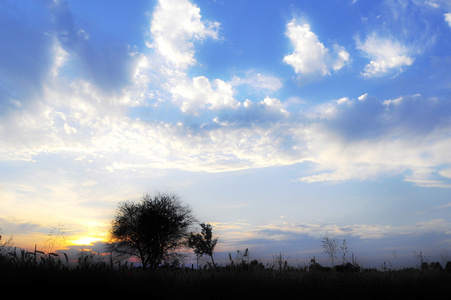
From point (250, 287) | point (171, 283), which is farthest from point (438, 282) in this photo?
point (171, 283)

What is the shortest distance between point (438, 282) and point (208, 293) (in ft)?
28.6

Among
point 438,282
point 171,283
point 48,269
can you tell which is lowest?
point 438,282

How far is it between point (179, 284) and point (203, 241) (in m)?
42.0

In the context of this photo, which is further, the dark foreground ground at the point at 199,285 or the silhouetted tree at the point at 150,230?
the silhouetted tree at the point at 150,230

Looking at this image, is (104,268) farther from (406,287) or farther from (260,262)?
(406,287)

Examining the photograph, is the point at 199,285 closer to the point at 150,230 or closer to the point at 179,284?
the point at 179,284

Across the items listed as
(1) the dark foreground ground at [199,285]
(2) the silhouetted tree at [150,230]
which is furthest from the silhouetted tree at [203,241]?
(1) the dark foreground ground at [199,285]

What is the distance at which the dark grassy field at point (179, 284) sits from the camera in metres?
5.93

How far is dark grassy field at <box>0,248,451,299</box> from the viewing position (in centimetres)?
593

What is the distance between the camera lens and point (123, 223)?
140 feet

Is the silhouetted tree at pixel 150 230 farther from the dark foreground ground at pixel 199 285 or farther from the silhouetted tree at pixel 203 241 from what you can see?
the dark foreground ground at pixel 199 285

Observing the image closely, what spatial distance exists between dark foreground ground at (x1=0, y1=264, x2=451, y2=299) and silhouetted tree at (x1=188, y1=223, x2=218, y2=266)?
3691 centimetres

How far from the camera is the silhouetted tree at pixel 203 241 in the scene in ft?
149

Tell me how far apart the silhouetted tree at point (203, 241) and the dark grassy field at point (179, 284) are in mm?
37120
